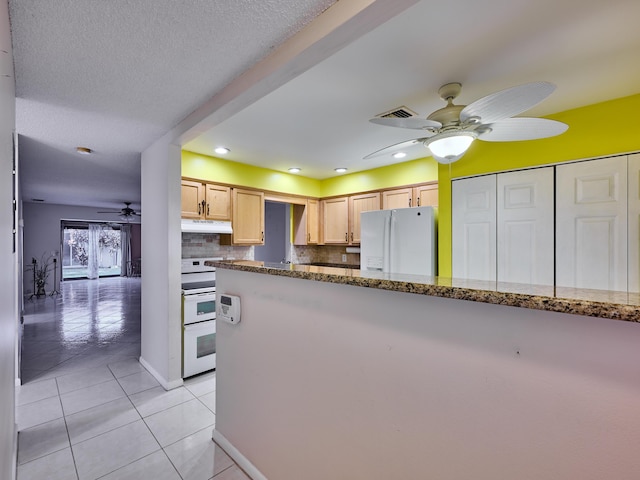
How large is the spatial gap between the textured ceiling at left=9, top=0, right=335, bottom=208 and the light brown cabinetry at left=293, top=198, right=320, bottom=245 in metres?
2.38

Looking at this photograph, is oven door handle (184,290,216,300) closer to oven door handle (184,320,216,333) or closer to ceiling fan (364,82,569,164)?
oven door handle (184,320,216,333)

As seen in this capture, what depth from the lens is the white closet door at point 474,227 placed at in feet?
8.52

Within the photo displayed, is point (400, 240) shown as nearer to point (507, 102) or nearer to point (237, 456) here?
point (507, 102)

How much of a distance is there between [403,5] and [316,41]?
0.40 metres

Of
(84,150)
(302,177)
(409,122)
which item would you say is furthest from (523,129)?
(84,150)

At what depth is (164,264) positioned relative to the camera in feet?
9.04

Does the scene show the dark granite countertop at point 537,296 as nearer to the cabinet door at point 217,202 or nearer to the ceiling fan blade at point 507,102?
the ceiling fan blade at point 507,102

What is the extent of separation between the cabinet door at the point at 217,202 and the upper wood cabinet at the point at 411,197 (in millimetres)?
2009

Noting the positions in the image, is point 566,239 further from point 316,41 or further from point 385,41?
point 316,41

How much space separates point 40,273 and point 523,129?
978 cm

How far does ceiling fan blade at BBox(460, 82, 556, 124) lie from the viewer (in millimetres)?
1282

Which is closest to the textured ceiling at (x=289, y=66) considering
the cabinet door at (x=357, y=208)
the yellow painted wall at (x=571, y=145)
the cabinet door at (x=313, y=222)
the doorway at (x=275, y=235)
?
the yellow painted wall at (x=571, y=145)

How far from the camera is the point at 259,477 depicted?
1.62m

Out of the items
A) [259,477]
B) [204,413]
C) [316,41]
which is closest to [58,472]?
[204,413]
